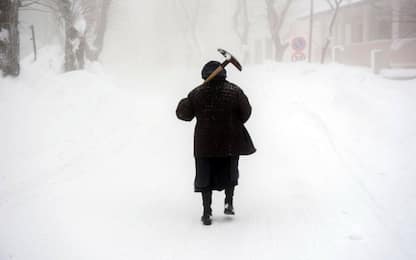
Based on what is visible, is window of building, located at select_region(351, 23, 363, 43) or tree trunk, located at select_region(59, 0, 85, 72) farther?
window of building, located at select_region(351, 23, 363, 43)

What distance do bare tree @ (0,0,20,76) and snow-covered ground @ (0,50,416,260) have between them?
354mm

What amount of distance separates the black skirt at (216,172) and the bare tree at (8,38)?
294 inches

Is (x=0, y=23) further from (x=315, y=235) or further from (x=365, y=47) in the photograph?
(x=365, y=47)

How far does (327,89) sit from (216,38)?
2155 inches

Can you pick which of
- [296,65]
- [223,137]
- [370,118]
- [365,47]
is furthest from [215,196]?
[365,47]

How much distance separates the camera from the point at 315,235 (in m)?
4.96

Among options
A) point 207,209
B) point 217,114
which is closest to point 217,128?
point 217,114

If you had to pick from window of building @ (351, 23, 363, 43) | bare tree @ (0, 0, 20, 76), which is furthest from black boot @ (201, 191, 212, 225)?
window of building @ (351, 23, 363, 43)

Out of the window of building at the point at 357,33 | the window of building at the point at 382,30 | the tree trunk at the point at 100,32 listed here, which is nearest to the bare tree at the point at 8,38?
the tree trunk at the point at 100,32

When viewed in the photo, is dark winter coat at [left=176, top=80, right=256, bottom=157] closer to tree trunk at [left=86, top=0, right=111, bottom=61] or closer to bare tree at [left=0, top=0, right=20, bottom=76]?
bare tree at [left=0, top=0, right=20, bottom=76]

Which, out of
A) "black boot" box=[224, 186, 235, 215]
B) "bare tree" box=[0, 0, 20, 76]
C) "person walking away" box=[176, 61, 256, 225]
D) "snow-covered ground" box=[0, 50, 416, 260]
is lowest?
"snow-covered ground" box=[0, 50, 416, 260]

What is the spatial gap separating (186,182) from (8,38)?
6.34 m

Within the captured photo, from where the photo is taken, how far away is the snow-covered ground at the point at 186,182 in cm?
478

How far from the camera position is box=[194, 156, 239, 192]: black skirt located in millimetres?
5320
